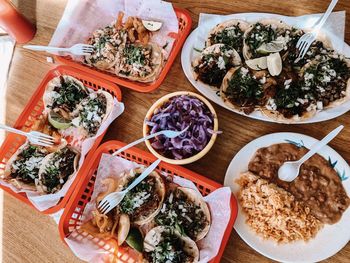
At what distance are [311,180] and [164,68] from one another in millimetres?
946

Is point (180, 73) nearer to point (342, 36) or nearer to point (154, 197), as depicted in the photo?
point (154, 197)

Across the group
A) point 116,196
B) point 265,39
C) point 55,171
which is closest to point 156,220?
point 116,196

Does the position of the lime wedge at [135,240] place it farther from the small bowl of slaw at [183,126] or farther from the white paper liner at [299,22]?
the white paper liner at [299,22]

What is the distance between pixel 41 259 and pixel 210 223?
3.02 ft

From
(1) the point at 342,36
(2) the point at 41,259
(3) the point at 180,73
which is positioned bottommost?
(2) the point at 41,259

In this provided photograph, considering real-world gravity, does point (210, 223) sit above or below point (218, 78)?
below

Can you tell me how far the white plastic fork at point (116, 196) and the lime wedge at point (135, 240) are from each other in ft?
0.51

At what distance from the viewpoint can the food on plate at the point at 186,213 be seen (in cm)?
177

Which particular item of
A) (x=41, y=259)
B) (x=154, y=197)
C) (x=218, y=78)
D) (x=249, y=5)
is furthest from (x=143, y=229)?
(x=249, y=5)

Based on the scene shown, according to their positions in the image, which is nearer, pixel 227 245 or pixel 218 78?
pixel 227 245

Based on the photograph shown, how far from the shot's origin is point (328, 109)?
1.86m

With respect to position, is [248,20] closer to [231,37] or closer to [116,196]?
[231,37]

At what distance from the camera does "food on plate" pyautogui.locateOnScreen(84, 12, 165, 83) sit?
2128 millimetres

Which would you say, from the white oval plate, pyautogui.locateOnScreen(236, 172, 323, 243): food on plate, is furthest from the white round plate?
the white oval plate
